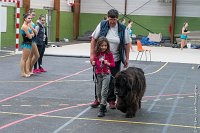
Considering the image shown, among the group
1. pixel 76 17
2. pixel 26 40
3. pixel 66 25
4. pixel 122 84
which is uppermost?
→ pixel 76 17

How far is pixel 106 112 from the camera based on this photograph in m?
7.70

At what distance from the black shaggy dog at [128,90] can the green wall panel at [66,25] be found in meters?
23.9

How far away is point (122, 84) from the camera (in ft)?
23.2

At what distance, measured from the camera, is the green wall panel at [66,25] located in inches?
1224

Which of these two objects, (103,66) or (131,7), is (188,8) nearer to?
(131,7)

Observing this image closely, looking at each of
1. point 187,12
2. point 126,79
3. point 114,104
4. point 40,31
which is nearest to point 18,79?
point 40,31

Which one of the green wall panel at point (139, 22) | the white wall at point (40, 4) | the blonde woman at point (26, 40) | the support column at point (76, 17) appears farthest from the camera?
the support column at point (76, 17)

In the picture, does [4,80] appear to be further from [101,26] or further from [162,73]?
[162,73]

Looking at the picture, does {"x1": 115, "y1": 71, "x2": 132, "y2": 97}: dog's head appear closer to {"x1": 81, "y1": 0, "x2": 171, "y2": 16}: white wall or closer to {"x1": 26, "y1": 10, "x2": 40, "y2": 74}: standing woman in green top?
{"x1": 26, "y1": 10, "x2": 40, "y2": 74}: standing woman in green top

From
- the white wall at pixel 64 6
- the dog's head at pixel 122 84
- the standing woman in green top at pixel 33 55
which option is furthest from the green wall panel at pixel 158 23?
the dog's head at pixel 122 84

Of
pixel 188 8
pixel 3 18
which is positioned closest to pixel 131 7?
pixel 188 8

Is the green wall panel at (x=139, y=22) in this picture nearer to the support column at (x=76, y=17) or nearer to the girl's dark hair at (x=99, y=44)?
the support column at (x=76, y=17)

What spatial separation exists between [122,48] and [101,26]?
571mm

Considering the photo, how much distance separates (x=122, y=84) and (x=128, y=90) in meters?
0.16
